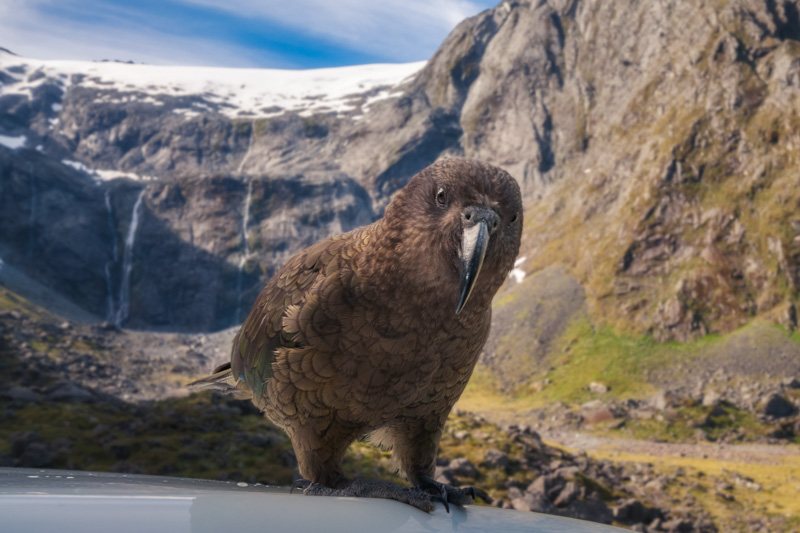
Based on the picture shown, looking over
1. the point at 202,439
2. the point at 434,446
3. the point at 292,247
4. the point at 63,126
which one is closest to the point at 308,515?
the point at 434,446

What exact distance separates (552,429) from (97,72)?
598 feet

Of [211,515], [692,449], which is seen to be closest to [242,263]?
[692,449]

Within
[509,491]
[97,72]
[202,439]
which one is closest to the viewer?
[509,491]

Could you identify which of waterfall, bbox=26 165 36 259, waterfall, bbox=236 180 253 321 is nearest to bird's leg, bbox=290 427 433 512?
waterfall, bbox=236 180 253 321

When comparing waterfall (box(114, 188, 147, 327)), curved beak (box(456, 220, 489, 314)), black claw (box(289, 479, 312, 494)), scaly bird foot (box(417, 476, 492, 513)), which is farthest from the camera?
waterfall (box(114, 188, 147, 327))

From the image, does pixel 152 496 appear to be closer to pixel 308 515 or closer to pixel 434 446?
pixel 308 515

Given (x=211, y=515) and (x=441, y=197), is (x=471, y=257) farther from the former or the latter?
(x=211, y=515)

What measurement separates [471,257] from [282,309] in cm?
189

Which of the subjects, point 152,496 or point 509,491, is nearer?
point 152,496

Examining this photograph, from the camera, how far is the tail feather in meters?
5.73

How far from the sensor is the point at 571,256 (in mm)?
61406

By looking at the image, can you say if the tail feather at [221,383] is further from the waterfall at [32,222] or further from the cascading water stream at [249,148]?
the cascading water stream at [249,148]

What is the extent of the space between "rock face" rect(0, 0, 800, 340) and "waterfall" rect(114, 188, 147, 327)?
0.50 metres

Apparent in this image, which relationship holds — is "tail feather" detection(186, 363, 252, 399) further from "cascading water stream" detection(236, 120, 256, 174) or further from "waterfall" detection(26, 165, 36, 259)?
"cascading water stream" detection(236, 120, 256, 174)
